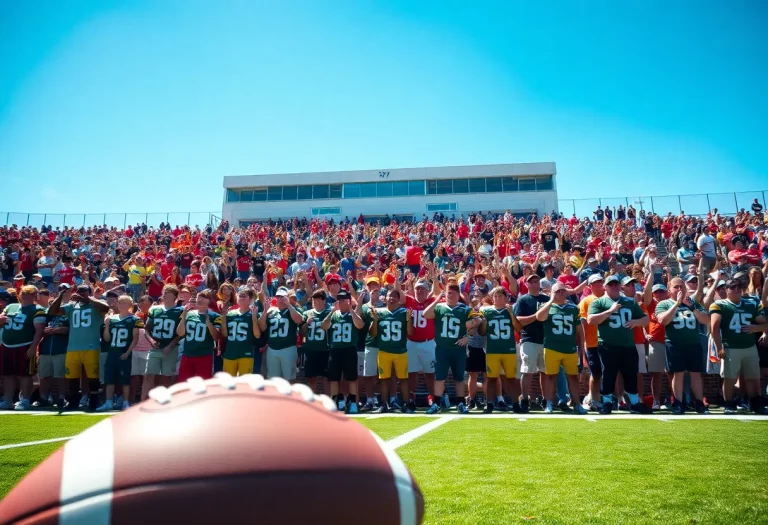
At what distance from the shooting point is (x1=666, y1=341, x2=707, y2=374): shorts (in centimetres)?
778

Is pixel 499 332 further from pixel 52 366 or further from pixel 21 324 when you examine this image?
pixel 21 324

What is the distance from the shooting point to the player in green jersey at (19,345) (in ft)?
28.9

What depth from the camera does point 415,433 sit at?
5.51m

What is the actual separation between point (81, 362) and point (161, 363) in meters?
1.42

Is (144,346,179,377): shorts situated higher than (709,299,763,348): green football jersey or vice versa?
(709,299,763,348): green football jersey

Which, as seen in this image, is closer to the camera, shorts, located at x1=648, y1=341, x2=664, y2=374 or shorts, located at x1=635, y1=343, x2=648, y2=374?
shorts, located at x1=648, y1=341, x2=664, y2=374

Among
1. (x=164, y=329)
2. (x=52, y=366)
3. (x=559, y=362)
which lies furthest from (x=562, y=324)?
(x=52, y=366)

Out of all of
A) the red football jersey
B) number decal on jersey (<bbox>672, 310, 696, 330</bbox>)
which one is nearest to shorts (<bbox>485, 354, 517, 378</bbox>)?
the red football jersey

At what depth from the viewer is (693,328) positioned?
312 inches

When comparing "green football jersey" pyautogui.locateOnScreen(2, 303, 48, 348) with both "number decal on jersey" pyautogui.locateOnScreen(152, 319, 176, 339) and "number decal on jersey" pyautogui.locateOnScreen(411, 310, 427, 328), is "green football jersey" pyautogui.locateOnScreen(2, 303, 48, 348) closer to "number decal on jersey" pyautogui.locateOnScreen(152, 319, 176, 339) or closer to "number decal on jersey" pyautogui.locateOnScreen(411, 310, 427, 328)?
"number decal on jersey" pyautogui.locateOnScreen(152, 319, 176, 339)

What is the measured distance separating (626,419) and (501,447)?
2.81m

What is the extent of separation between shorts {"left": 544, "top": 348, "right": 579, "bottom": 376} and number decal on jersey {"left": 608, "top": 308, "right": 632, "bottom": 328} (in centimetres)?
72

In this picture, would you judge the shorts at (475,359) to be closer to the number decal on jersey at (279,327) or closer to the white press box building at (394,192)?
the number decal on jersey at (279,327)

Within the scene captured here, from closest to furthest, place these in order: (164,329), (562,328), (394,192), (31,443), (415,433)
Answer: (31,443), (415,433), (562,328), (164,329), (394,192)
